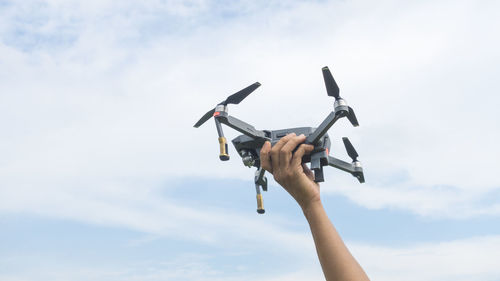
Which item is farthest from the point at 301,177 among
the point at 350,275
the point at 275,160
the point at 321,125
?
the point at 350,275

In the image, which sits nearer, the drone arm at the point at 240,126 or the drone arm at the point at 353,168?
the drone arm at the point at 240,126

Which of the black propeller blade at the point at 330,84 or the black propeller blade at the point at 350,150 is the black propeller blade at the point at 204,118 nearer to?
the black propeller blade at the point at 350,150

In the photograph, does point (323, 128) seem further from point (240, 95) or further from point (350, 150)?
point (350, 150)

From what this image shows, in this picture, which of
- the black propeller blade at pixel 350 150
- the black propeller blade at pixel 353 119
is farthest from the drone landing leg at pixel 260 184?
the black propeller blade at pixel 353 119

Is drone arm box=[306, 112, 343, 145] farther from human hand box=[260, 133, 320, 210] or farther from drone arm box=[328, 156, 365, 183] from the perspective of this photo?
drone arm box=[328, 156, 365, 183]

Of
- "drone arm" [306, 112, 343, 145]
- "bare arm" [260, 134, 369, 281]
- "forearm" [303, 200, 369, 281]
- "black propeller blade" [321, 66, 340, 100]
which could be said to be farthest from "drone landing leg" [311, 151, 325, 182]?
"forearm" [303, 200, 369, 281]

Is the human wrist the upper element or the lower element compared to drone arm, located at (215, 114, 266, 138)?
lower
